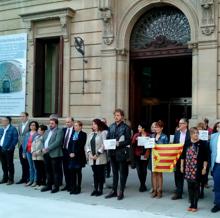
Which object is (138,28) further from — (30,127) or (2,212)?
(2,212)

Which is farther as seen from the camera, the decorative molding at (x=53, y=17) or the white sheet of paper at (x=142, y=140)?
the decorative molding at (x=53, y=17)

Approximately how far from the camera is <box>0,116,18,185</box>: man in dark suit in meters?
11.1

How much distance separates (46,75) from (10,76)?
1.69 metres

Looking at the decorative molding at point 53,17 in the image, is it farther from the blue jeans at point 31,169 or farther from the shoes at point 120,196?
the shoes at point 120,196

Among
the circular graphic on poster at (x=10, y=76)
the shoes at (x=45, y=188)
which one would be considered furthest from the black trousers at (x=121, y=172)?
the circular graphic on poster at (x=10, y=76)

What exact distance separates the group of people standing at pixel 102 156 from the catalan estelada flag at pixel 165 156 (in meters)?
0.14

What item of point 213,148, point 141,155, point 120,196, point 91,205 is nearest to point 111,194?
point 120,196

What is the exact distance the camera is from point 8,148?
11.2m

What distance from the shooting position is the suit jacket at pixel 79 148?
31.4 feet

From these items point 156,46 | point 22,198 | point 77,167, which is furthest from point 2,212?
point 156,46

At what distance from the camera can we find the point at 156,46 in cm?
1496

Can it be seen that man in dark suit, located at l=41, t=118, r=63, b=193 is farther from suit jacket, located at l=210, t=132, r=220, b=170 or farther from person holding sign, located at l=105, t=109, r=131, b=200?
suit jacket, located at l=210, t=132, r=220, b=170

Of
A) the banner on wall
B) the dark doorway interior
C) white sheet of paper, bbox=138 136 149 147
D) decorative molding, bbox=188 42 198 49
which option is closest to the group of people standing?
white sheet of paper, bbox=138 136 149 147

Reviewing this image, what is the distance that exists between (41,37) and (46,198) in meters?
9.59
